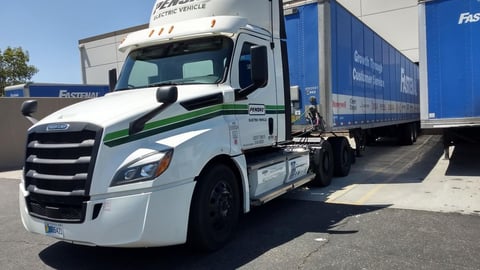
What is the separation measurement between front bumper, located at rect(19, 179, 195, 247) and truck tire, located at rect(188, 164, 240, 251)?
43 centimetres

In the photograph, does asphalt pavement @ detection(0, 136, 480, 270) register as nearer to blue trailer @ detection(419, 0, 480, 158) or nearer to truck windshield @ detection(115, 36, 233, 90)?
blue trailer @ detection(419, 0, 480, 158)

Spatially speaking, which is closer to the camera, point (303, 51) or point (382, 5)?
point (303, 51)

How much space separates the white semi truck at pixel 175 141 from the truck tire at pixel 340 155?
8.11ft

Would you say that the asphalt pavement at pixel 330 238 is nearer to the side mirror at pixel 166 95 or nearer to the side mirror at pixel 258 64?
the side mirror at pixel 166 95

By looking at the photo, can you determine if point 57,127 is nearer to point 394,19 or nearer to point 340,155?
point 340,155

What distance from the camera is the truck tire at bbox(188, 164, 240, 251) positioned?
4809mm

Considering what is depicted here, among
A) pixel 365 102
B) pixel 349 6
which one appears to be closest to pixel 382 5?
pixel 349 6

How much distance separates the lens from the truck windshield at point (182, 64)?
5.64 metres

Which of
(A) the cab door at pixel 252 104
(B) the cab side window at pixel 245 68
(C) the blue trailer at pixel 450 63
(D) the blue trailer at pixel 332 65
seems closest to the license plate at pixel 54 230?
(A) the cab door at pixel 252 104

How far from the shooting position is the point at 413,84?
20.6 metres

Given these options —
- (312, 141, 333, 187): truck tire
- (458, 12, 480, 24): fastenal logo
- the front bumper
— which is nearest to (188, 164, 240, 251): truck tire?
the front bumper

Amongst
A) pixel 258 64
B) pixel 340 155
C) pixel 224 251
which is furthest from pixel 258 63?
pixel 340 155

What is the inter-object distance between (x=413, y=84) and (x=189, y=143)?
18481mm

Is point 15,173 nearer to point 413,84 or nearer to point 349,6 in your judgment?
point 413,84
